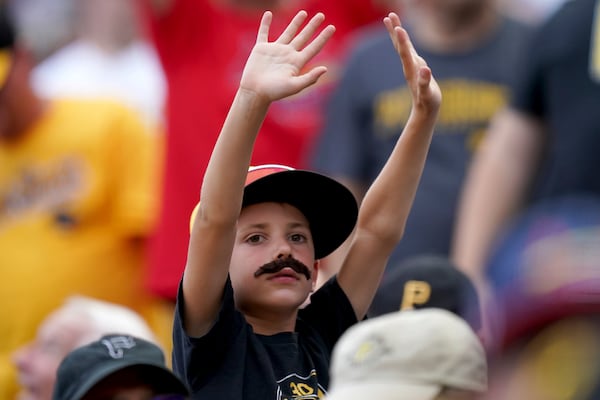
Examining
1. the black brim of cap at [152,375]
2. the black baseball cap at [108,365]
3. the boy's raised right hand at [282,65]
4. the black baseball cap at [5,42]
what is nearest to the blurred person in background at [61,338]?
the black baseball cap at [108,365]

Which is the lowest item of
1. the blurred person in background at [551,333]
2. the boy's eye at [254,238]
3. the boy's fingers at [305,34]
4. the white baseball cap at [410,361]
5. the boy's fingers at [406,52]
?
the blurred person in background at [551,333]

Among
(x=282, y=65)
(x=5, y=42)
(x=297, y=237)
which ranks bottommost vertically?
(x=297, y=237)

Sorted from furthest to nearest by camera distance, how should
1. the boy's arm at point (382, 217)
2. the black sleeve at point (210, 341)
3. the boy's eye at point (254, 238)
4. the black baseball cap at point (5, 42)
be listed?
the black baseball cap at point (5, 42) < the boy's arm at point (382, 217) < the boy's eye at point (254, 238) < the black sleeve at point (210, 341)

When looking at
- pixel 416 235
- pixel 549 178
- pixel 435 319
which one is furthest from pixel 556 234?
pixel 416 235

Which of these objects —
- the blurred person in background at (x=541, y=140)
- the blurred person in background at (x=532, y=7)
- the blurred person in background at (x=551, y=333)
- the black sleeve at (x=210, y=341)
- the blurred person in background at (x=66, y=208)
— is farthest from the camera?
the blurred person in background at (x=532, y=7)

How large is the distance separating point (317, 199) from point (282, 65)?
42cm

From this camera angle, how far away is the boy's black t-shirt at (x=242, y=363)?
125 inches

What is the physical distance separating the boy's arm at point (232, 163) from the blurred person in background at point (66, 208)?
348 cm

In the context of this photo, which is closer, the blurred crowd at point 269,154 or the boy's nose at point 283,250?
the boy's nose at point 283,250

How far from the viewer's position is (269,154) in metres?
6.18

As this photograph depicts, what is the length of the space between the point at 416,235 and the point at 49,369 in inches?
59.2

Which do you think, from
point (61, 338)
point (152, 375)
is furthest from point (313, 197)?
point (61, 338)

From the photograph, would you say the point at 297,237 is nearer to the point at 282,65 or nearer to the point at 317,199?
the point at 317,199

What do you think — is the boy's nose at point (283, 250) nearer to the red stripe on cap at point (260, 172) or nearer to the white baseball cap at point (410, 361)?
the red stripe on cap at point (260, 172)
